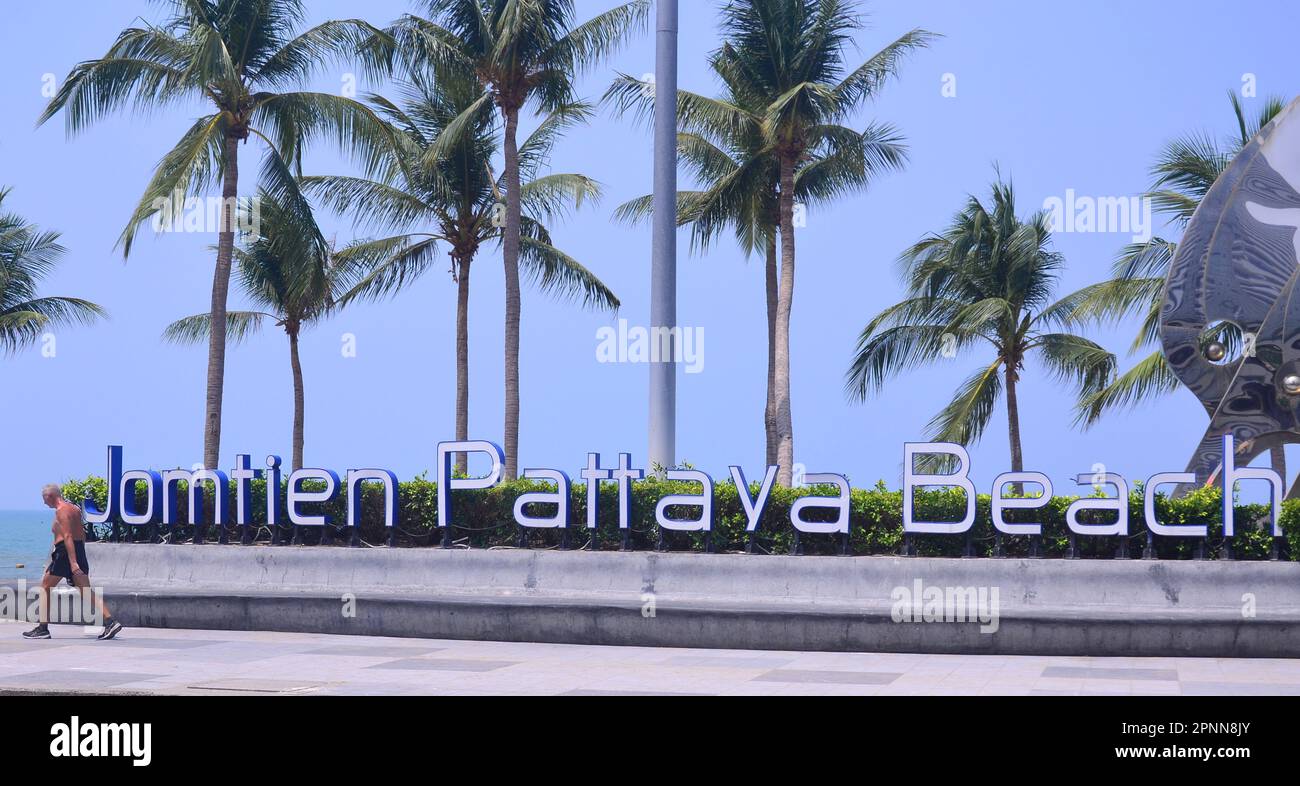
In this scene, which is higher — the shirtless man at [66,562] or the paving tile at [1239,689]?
the shirtless man at [66,562]

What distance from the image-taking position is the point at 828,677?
12.7m

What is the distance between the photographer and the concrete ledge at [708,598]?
46.5ft

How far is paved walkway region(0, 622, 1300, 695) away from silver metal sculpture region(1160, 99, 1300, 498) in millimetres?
5566

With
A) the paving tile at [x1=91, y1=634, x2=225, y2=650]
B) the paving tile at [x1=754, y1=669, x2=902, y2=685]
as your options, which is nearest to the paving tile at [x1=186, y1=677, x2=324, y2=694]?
the paving tile at [x1=91, y1=634, x2=225, y2=650]

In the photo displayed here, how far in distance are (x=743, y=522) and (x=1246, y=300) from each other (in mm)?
7597

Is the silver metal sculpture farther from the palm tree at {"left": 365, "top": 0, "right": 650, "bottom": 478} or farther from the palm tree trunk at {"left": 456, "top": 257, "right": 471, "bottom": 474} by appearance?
the palm tree trunk at {"left": 456, "top": 257, "right": 471, "bottom": 474}

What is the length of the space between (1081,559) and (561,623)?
6.81m

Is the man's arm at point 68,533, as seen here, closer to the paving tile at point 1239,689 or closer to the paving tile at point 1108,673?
the paving tile at point 1108,673

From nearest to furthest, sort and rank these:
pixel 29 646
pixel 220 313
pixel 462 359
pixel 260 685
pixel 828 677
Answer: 1. pixel 260 685
2. pixel 828 677
3. pixel 29 646
4. pixel 220 313
5. pixel 462 359

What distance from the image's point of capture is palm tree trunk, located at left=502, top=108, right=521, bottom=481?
2661 centimetres

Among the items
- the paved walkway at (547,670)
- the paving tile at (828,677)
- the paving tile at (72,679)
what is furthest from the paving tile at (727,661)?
the paving tile at (72,679)

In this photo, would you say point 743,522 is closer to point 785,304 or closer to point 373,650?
point 373,650

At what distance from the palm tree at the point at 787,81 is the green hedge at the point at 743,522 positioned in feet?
31.0

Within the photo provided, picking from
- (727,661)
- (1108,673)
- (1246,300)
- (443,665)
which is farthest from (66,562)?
(1246,300)
